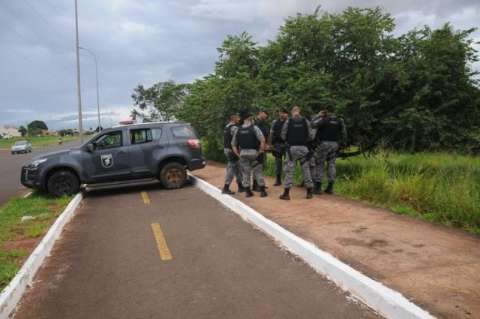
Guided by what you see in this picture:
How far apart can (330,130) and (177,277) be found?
17.8 feet

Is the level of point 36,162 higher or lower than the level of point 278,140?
lower

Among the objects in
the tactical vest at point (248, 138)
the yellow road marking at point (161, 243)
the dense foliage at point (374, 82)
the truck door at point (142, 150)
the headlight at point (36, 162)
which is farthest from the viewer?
the dense foliage at point (374, 82)

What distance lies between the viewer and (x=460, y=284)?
14.2ft

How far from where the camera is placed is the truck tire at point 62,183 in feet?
38.0

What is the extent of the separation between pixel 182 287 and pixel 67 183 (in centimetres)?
789

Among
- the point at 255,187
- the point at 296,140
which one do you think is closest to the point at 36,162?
the point at 255,187

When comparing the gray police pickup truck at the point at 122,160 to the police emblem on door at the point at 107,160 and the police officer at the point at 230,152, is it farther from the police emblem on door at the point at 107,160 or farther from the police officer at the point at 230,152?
the police officer at the point at 230,152

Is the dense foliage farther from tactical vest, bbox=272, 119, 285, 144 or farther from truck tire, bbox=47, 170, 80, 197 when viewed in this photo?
truck tire, bbox=47, 170, 80, 197

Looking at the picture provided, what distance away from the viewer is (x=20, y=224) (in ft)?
27.2

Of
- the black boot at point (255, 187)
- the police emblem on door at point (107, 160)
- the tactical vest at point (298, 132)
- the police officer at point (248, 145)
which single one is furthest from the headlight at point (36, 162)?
the tactical vest at point (298, 132)

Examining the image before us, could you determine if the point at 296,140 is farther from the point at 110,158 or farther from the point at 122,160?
the point at 110,158

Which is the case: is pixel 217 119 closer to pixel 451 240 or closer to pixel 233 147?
pixel 233 147

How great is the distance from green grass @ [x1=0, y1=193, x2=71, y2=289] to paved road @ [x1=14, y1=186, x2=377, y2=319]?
38 centimetres

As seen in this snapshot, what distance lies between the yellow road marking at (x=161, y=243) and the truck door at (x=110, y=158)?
Result: 4437mm
